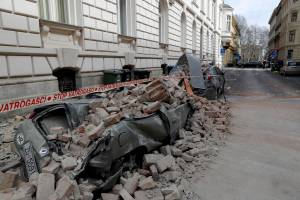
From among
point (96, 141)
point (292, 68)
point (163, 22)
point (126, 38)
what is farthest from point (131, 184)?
point (292, 68)

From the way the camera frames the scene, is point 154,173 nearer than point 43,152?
No

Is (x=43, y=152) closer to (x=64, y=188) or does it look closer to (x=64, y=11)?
(x=64, y=188)

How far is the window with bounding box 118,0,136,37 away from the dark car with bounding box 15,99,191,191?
8206 millimetres

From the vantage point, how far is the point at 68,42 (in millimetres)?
7832

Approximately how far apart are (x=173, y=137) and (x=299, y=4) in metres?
44.7

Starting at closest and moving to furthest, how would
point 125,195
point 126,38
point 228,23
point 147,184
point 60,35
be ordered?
point 125,195 < point 147,184 < point 60,35 < point 126,38 < point 228,23

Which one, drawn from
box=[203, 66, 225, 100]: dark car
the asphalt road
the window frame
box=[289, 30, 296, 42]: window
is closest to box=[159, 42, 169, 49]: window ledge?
the window frame

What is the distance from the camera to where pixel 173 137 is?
4.50 meters

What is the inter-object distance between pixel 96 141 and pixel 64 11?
20.9 ft

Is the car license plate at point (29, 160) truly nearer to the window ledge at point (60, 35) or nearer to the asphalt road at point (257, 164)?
the asphalt road at point (257, 164)

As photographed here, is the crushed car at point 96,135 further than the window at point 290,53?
No

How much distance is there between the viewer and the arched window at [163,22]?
52.9ft

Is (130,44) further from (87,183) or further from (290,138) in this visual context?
(87,183)

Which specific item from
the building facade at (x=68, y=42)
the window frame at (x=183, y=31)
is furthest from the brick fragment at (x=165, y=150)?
the window frame at (x=183, y=31)
